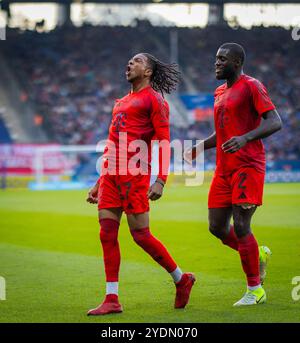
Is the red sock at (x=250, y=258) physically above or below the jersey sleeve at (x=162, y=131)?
below

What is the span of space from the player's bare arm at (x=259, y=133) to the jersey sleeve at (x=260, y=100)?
0.05 metres

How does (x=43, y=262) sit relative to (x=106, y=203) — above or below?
below

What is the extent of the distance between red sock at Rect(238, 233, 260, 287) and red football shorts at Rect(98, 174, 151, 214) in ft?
3.15

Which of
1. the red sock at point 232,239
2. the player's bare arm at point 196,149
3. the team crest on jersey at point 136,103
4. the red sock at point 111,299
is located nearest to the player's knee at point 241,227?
the red sock at point 232,239

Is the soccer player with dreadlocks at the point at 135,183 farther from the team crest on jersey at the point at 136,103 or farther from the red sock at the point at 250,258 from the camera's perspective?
the red sock at the point at 250,258

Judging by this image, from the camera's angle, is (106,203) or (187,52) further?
(187,52)

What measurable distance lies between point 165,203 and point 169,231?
327 inches

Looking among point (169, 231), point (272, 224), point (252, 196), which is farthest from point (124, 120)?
point (272, 224)

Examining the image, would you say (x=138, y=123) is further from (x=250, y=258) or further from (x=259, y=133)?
(x=250, y=258)

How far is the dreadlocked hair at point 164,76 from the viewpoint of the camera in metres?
8.19

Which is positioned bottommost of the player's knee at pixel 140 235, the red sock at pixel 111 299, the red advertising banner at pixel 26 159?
the red advertising banner at pixel 26 159

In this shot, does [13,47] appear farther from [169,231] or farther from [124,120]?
[124,120]

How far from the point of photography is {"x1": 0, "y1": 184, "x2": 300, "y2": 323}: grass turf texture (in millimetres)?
7473
